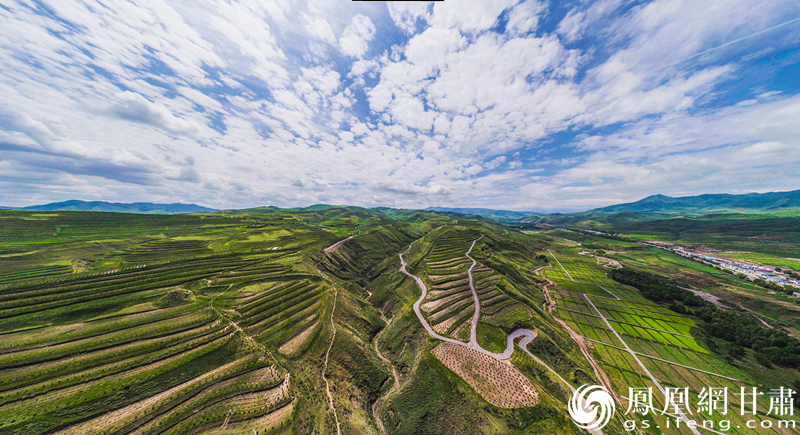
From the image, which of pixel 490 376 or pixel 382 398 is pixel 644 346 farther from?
pixel 382 398

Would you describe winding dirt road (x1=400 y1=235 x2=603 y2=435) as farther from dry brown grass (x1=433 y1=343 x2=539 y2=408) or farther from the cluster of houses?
the cluster of houses

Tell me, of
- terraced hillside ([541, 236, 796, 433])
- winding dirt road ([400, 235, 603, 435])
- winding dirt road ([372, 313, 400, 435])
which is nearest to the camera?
winding dirt road ([372, 313, 400, 435])

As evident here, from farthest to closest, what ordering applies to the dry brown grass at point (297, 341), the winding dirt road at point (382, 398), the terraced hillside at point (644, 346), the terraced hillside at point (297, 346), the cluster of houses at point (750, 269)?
the cluster of houses at point (750, 269) → the terraced hillside at point (644, 346) → the dry brown grass at point (297, 341) → the winding dirt road at point (382, 398) → the terraced hillside at point (297, 346)

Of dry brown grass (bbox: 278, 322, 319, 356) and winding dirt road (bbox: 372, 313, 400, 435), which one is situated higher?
dry brown grass (bbox: 278, 322, 319, 356)

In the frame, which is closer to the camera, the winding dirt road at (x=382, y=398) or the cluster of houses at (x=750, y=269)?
the winding dirt road at (x=382, y=398)

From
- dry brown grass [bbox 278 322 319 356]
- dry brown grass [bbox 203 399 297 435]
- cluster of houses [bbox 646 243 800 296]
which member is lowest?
cluster of houses [bbox 646 243 800 296]

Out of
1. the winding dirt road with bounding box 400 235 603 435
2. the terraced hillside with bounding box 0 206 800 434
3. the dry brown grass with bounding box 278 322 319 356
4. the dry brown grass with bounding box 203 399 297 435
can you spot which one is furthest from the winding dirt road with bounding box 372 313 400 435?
the dry brown grass with bounding box 278 322 319 356

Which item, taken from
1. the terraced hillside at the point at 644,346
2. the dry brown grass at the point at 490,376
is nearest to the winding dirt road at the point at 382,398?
the dry brown grass at the point at 490,376

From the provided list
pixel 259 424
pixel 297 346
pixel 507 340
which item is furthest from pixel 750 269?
pixel 259 424

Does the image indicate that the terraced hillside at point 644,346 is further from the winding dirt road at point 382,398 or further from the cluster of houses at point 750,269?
the cluster of houses at point 750,269
